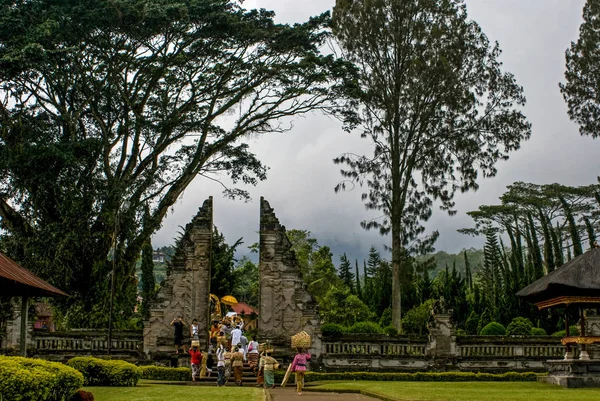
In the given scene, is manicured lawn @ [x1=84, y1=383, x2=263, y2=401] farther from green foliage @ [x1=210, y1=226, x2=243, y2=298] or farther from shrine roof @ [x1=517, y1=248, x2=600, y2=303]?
green foliage @ [x1=210, y1=226, x2=243, y2=298]

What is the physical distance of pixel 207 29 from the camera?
3300 cm

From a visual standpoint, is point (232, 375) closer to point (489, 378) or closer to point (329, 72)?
point (489, 378)

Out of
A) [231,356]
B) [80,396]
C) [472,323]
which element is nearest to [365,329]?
[231,356]

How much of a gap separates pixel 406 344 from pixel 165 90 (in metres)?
16.5

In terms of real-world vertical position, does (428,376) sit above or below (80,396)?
below

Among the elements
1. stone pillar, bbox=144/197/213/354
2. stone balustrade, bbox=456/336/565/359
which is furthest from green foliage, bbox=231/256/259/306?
stone balustrade, bbox=456/336/565/359

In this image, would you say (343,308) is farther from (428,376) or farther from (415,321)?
(428,376)

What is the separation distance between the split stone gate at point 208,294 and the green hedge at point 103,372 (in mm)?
8366

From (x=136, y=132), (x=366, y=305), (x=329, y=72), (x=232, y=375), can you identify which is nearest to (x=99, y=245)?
(x=136, y=132)

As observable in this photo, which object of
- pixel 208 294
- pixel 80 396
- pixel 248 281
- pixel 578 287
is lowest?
pixel 80 396

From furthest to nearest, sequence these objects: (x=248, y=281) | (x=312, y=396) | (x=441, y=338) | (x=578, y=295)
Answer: (x=248, y=281) < (x=441, y=338) < (x=578, y=295) < (x=312, y=396)

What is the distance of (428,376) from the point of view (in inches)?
968

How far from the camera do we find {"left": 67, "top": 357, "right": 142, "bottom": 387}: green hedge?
18.4 metres

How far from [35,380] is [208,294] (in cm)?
1610
